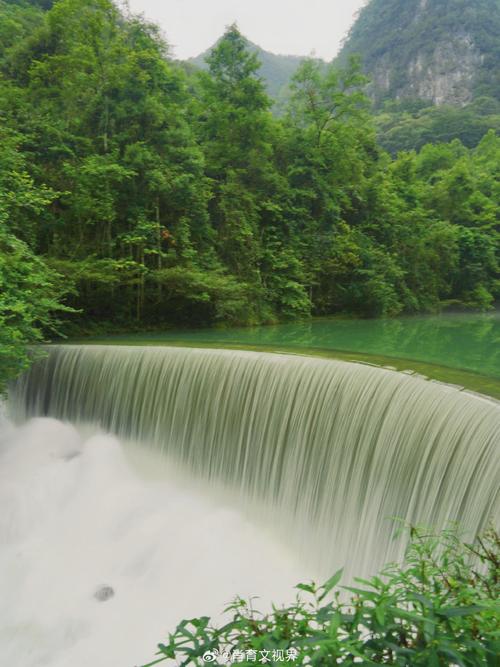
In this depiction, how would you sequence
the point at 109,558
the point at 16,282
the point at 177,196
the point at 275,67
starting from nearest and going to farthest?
the point at 109,558 < the point at 16,282 < the point at 177,196 < the point at 275,67

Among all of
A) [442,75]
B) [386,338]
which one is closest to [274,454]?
[386,338]

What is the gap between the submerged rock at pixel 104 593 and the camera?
5.02m

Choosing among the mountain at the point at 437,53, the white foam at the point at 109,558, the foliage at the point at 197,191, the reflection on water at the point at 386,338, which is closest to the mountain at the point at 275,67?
the mountain at the point at 437,53

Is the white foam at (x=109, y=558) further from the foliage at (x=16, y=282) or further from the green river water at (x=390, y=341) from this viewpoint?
the green river water at (x=390, y=341)

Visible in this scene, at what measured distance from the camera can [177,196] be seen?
1271 cm

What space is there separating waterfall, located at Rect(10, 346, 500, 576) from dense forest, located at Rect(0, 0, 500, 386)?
152 centimetres

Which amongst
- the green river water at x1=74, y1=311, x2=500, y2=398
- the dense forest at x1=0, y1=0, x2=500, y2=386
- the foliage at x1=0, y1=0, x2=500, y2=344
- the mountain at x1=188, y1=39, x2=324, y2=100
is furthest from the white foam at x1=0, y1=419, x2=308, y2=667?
the mountain at x1=188, y1=39, x2=324, y2=100

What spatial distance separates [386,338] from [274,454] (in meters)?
6.46

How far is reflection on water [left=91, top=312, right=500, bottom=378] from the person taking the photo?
342 inches

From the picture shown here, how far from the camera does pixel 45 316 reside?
857cm

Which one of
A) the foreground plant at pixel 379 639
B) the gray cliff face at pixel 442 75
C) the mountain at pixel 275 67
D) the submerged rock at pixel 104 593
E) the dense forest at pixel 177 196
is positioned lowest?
the submerged rock at pixel 104 593

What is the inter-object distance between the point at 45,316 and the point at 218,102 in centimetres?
1119

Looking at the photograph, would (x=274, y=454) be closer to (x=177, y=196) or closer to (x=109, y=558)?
(x=109, y=558)

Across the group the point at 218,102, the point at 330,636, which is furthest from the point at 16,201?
the point at 218,102
